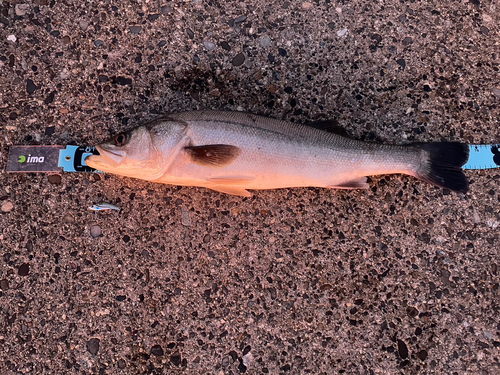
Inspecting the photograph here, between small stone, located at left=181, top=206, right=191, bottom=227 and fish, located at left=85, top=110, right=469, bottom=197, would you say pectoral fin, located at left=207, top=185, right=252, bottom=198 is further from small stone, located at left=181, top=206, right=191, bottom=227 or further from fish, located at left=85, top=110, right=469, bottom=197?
small stone, located at left=181, top=206, right=191, bottom=227

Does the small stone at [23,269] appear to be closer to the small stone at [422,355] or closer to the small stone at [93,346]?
the small stone at [93,346]

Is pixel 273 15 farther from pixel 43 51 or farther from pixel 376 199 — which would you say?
pixel 43 51

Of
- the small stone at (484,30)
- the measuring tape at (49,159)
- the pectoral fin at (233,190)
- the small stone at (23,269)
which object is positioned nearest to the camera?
the pectoral fin at (233,190)

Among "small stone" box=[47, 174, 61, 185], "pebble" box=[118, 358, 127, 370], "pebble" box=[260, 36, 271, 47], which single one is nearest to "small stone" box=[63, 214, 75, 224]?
"small stone" box=[47, 174, 61, 185]

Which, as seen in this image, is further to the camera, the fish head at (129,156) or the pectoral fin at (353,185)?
the pectoral fin at (353,185)

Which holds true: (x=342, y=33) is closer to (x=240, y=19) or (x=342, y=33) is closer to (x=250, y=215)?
(x=240, y=19)

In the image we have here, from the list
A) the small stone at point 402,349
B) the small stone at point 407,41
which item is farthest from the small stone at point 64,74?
the small stone at point 402,349

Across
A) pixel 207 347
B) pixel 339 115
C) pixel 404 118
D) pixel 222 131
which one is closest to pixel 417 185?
pixel 404 118

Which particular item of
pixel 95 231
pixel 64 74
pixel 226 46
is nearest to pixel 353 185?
pixel 226 46
